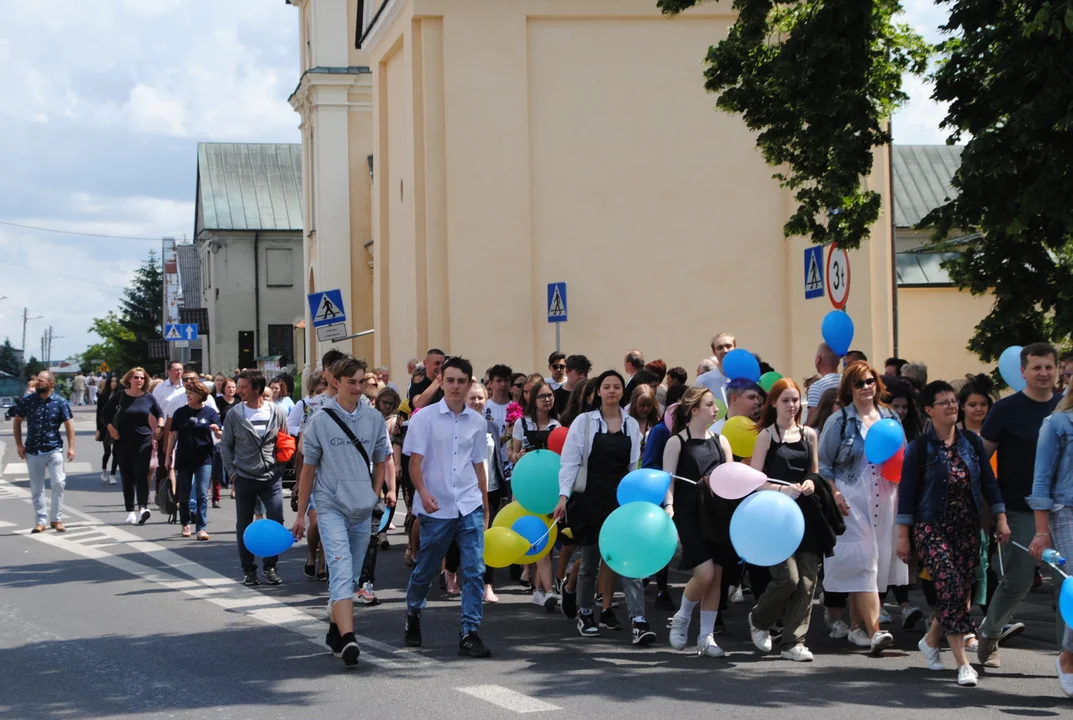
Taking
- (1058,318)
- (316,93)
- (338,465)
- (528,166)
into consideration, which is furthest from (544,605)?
(316,93)

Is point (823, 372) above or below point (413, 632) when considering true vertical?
above

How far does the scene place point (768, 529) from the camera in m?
8.44

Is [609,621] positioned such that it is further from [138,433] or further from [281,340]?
[281,340]

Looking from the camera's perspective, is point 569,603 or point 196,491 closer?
point 569,603

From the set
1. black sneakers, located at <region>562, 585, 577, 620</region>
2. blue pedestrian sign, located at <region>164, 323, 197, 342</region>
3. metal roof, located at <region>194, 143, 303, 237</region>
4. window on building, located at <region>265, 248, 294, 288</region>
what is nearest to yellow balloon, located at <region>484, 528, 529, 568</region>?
black sneakers, located at <region>562, 585, 577, 620</region>

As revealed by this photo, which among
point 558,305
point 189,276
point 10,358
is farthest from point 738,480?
point 10,358

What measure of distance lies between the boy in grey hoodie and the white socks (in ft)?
7.12

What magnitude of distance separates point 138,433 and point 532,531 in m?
9.30

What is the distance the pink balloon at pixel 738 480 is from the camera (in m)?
8.74

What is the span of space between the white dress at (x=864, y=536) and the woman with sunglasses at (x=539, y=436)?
2592 millimetres

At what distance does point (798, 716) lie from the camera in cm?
740

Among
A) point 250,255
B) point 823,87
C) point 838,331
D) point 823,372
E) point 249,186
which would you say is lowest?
point 823,372

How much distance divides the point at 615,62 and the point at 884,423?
49.9 feet

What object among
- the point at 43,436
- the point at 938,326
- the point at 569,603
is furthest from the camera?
the point at 938,326
